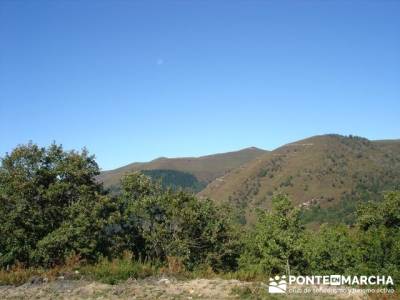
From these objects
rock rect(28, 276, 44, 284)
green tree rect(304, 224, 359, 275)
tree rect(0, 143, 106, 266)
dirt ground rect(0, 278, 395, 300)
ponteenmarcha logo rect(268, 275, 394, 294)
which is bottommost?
green tree rect(304, 224, 359, 275)

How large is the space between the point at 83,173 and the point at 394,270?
21.4 meters

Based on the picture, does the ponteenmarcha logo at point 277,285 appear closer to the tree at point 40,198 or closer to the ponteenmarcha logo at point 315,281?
the ponteenmarcha logo at point 315,281

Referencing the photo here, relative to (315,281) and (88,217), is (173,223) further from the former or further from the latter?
(315,281)

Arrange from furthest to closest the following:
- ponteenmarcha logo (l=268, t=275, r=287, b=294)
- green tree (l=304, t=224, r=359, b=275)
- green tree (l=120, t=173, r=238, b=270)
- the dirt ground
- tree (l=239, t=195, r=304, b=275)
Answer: green tree (l=120, t=173, r=238, b=270) < green tree (l=304, t=224, r=359, b=275) < tree (l=239, t=195, r=304, b=275) < ponteenmarcha logo (l=268, t=275, r=287, b=294) < the dirt ground

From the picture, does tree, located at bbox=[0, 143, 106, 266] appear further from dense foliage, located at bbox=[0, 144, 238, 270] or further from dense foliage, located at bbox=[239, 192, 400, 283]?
dense foliage, located at bbox=[239, 192, 400, 283]

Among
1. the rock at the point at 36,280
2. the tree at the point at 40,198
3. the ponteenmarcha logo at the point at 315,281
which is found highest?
the tree at the point at 40,198

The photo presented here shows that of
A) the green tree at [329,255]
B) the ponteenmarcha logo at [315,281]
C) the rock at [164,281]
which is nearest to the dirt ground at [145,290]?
the rock at [164,281]

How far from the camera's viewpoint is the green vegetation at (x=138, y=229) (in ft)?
94.0

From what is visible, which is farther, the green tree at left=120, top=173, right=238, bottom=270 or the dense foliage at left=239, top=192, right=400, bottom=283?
the green tree at left=120, top=173, right=238, bottom=270

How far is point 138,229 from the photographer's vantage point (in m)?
34.0

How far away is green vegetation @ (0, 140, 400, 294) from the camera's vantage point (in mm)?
28656

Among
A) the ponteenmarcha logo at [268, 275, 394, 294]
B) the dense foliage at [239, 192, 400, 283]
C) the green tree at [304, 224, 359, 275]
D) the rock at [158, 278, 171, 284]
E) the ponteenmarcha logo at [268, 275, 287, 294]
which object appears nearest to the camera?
the ponteenmarcha logo at [268, 275, 287, 294]

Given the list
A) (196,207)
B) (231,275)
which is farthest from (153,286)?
(196,207)

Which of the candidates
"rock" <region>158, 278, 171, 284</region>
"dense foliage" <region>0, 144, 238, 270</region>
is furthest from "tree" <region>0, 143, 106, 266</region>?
"rock" <region>158, 278, 171, 284</region>
